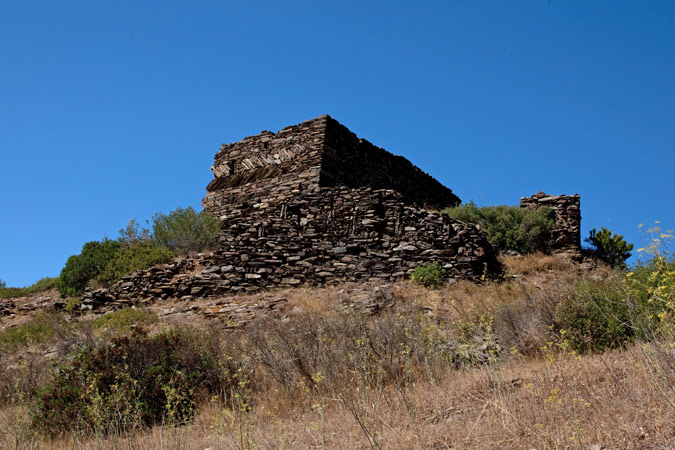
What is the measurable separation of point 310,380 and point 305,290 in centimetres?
519

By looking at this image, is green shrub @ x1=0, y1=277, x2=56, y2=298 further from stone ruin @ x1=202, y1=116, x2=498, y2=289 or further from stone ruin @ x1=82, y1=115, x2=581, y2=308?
stone ruin @ x1=202, y1=116, x2=498, y2=289

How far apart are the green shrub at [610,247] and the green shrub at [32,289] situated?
54.1 ft

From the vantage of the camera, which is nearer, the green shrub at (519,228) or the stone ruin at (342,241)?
the stone ruin at (342,241)

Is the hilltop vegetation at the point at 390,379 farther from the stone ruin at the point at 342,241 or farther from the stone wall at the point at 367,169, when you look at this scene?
the stone wall at the point at 367,169

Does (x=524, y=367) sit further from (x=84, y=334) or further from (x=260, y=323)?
(x=84, y=334)

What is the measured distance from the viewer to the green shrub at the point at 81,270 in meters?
14.8

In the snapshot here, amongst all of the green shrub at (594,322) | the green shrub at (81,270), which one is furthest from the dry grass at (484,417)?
the green shrub at (81,270)

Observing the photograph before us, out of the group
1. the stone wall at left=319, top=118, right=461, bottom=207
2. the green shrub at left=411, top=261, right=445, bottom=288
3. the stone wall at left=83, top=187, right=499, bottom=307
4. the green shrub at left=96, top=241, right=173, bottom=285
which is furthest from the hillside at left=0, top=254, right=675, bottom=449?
the stone wall at left=319, top=118, right=461, bottom=207

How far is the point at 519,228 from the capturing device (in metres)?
14.0

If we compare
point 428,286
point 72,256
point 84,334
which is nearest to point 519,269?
point 428,286

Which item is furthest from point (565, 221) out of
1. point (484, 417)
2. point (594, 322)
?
point (484, 417)

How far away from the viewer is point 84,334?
10281 mm

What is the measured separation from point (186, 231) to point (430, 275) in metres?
7.70

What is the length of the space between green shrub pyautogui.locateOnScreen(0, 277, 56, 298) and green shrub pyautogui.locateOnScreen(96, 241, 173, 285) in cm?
328
